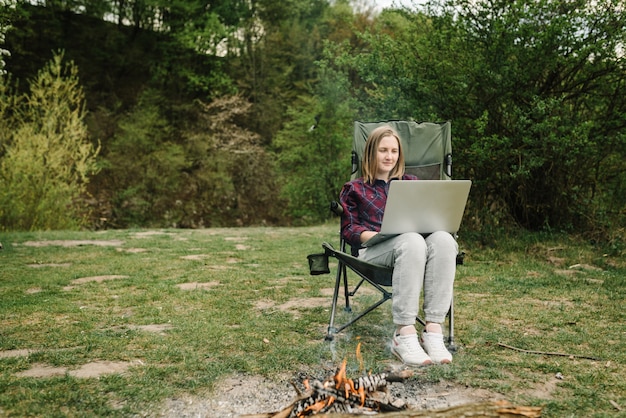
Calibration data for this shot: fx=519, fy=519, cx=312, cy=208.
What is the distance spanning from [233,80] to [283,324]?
15.9 m

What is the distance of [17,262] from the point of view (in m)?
4.78

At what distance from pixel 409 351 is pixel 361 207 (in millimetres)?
873

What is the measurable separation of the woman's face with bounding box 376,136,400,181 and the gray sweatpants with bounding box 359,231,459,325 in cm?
56

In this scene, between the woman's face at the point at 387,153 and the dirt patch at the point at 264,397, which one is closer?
the dirt patch at the point at 264,397

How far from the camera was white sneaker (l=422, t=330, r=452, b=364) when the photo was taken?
2273 millimetres

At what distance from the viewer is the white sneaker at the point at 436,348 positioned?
2.27 metres

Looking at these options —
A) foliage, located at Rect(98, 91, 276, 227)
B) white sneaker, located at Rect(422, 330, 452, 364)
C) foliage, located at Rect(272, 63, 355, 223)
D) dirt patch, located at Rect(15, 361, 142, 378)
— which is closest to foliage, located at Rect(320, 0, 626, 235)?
white sneaker, located at Rect(422, 330, 452, 364)

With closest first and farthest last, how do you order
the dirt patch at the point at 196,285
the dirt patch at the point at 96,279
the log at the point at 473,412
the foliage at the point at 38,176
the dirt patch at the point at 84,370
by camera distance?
the log at the point at 473,412 → the dirt patch at the point at 84,370 → the dirt patch at the point at 196,285 → the dirt patch at the point at 96,279 → the foliage at the point at 38,176

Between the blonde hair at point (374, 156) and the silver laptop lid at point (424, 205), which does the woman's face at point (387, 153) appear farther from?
the silver laptop lid at point (424, 205)

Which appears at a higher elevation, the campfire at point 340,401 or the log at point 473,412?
the log at point 473,412

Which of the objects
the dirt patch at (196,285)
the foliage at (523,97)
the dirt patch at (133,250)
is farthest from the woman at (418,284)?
the dirt patch at (133,250)

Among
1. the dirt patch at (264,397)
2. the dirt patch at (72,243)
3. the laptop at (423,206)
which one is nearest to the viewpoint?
the dirt patch at (264,397)

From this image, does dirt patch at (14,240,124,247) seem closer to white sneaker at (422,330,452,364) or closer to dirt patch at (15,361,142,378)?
dirt patch at (15,361,142,378)

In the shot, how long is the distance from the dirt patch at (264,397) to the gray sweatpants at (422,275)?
0.39 m
